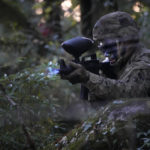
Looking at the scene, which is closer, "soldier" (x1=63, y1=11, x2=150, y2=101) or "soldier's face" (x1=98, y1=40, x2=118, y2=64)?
"soldier" (x1=63, y1=11, x2=150, y2=101)

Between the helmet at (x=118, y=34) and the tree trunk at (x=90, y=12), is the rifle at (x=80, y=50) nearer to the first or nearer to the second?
the helmet at (x=118, y=34)

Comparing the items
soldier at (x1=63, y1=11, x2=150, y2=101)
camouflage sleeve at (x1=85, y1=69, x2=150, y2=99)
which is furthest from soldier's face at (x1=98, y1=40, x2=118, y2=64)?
camouflage sleeve at (x1=85, y1=69, x2=150, y2=99)

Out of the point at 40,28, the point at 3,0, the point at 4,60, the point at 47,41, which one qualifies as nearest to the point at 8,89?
the point at 3,0

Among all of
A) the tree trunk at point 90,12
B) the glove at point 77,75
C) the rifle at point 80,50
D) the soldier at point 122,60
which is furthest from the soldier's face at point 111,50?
the tree trunk at point 90,12

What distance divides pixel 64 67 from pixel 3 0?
109 centimetres

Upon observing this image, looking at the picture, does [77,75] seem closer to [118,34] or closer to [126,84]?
[126,84]

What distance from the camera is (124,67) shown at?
3.75m

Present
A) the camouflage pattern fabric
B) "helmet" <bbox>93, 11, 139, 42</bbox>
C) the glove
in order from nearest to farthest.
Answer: the glove, the camouflage pattern fabric, "helmet" <bbox>93, 11, 139, 42</bbox>

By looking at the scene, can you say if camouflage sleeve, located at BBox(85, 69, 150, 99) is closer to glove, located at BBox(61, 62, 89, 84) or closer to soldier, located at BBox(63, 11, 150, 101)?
soldier, located at BBox(63, 11, 150, 101)

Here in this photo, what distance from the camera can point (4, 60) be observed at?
8.83 metres

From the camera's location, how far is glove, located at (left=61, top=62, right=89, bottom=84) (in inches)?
109

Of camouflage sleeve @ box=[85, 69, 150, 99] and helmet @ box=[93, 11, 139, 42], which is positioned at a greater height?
helmet @ box=[93, 11, 139, 42]

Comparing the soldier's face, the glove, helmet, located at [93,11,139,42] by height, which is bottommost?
the glove

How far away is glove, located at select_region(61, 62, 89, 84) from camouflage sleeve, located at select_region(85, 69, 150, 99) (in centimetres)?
20
